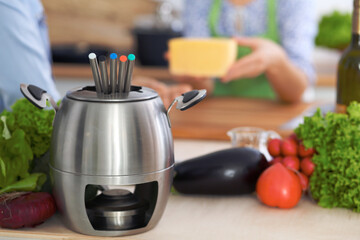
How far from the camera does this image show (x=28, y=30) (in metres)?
1.17

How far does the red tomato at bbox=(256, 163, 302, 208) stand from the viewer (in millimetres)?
1038

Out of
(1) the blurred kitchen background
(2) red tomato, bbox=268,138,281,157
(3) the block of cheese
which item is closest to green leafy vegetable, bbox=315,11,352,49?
(1) the blurred kitchen background

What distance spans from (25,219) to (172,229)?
0.25 meters

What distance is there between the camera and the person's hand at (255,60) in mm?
2070

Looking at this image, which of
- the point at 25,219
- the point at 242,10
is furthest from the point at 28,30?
the point at 242,10

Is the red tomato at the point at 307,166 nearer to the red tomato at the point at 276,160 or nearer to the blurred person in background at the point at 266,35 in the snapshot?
the red tomato at the point at 276,160

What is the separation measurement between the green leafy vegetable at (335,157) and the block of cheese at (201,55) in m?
0.72

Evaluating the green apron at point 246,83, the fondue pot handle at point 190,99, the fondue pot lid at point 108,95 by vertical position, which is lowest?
the green apron at point 246,83

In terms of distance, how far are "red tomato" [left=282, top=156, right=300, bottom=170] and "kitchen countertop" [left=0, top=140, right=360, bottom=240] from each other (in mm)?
70

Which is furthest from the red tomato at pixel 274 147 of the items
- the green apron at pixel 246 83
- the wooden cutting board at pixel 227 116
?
the green apron at pixel 246 83

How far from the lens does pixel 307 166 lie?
3.56 ft

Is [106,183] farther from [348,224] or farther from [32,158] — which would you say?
[348,224]

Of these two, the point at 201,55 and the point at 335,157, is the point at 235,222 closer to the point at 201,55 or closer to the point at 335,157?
the point at 335,157

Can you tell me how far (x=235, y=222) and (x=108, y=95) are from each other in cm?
32
